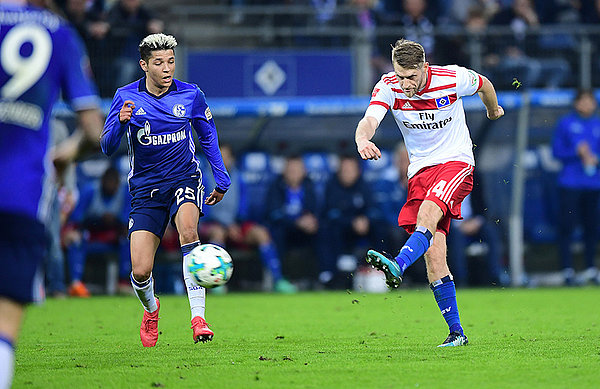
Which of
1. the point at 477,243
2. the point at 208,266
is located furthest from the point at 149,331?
the point at 477,243

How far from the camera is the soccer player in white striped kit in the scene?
7004 mm

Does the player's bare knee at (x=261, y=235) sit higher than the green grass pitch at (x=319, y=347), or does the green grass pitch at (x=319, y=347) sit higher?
the player's bare knee at (x=261, y=235)

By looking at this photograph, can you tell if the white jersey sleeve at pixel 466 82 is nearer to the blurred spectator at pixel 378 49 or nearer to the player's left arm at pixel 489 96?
the player's left arm at pixel 489 96

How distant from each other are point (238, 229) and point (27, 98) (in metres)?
10.4

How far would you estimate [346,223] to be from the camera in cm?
1463

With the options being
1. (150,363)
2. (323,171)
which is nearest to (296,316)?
(150,363)

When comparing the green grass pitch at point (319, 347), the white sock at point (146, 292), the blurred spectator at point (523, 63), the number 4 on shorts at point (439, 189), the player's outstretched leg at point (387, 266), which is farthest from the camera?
the blurred spectator at point (523, 63)

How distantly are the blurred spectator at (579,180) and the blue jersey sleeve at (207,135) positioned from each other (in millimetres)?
8110

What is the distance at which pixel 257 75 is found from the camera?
15312mm

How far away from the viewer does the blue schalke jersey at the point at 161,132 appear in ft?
25.4

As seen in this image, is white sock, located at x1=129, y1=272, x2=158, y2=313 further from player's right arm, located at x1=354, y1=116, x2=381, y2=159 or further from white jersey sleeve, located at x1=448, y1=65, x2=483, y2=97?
white jersey sleeve, located at x1=448, y1=65, x2=483, y2=97

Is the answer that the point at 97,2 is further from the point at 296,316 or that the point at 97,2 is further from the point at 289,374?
the point at 289,374

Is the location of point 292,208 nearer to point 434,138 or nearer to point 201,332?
point 201,332

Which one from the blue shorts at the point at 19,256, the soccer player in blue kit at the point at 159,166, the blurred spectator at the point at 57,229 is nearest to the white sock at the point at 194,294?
the soccer player in blue kit at the point at 159,166
